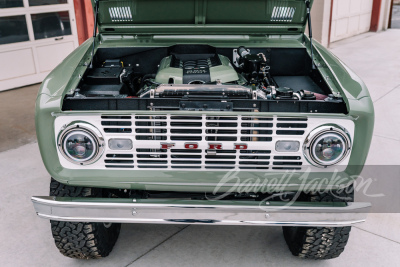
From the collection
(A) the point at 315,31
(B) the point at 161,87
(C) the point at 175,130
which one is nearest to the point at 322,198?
(C) the point at 175,130

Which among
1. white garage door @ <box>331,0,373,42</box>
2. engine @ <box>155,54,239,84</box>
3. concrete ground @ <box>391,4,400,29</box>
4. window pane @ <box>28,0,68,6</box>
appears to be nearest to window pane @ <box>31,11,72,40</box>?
window pane @ <box>28,0,68,6</box>

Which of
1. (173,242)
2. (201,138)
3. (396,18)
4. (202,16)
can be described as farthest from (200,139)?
(396,18)

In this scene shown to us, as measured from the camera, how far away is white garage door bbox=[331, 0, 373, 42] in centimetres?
1009

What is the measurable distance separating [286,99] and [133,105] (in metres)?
0.77

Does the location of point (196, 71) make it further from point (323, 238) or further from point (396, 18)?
point (396, 18)

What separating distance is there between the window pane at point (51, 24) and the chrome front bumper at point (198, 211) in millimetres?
4742

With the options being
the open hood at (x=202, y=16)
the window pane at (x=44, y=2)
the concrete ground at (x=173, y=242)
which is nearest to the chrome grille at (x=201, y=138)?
the concrete ground at (x=173, y=242)

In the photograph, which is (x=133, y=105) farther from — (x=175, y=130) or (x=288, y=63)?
(x=288, y=63)

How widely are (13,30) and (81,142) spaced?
15.1ft

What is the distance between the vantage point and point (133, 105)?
2.11 m

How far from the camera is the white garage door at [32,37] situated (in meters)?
5.85

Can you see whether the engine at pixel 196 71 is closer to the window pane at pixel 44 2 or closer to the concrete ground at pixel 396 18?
the window pane at pixel 44 2

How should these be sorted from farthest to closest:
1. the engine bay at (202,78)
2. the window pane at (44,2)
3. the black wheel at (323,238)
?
the window pane at (44,2), the black wheel at (323,238), the engine bay at (202,78)

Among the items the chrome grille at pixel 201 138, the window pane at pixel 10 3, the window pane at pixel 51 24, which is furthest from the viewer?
the window pane at pixel 51 24
